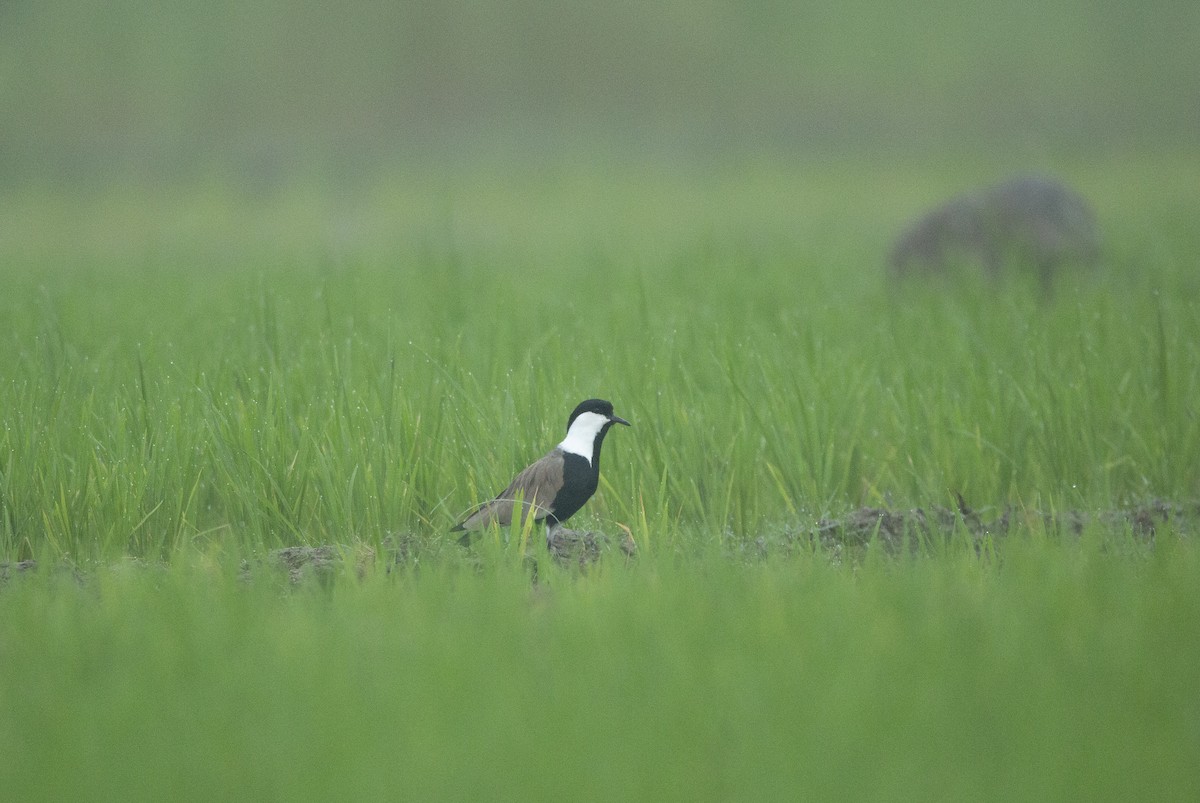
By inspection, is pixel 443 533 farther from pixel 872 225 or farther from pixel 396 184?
pixel 396 184

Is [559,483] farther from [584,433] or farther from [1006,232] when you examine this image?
[1006,232]

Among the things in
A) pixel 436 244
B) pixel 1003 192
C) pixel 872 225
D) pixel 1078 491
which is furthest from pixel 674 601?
pixel 872 225

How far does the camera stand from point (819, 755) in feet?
6.93

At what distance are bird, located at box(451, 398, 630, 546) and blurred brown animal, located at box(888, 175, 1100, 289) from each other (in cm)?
544

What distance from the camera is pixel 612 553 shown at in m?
3.21

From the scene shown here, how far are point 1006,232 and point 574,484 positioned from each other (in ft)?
20.7

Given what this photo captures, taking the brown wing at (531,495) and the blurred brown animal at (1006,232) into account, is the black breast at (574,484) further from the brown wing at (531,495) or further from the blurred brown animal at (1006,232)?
the blurred brown animal at (1006,232)

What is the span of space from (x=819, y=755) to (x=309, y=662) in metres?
1.09

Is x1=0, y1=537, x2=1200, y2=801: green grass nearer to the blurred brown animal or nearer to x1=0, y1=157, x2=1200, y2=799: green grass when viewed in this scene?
x1=0, y1=157, x2=1200, y2=799: green grass

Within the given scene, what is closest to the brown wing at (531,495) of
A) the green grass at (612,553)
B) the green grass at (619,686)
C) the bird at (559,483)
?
the bird at (559,483)

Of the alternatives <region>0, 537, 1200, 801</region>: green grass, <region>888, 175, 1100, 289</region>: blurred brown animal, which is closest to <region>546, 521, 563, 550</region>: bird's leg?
<region>0, 537, 1200, 801</region>: green grass

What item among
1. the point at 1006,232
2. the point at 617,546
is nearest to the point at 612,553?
the point at 617,546

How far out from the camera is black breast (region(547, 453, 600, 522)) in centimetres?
333

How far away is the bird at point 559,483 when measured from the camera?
3338 millimetres
